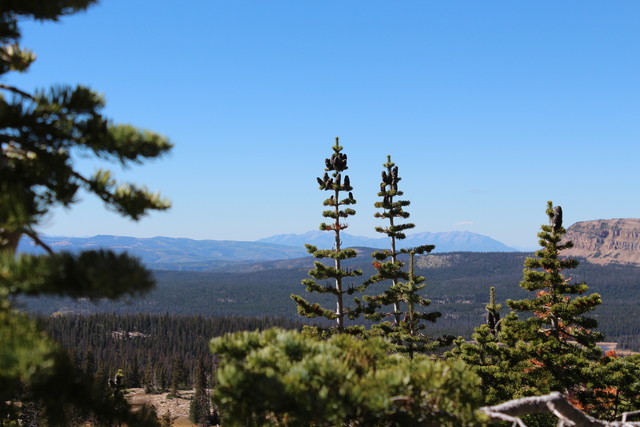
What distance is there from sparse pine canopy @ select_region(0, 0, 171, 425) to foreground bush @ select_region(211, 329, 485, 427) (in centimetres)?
126

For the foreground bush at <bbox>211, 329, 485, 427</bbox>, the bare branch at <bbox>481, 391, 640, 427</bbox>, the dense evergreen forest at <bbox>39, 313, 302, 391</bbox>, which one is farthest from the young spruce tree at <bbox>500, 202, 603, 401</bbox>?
the dense evergreen forest at <bbox>39, 313, 302, 391</bbox>

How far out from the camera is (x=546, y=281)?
2142 centimetres

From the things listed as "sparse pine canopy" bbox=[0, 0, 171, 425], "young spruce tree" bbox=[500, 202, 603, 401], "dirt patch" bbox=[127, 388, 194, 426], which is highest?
"sparse pine canopy" bbox=[0, 0, 171, 425]

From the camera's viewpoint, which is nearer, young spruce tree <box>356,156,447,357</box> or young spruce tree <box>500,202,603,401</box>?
young spruce tree <box>500,202,603,401</box>

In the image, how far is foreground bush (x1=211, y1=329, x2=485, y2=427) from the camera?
512 cm

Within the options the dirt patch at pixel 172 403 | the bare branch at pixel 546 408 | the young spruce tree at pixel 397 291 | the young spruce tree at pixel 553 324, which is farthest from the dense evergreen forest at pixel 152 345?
the bare branch at pixel 546 408

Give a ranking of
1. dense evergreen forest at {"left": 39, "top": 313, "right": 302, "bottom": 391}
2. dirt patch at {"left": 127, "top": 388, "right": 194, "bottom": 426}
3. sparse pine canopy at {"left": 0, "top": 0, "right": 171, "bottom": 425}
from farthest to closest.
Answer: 1. dense evergreen forest at {"left": 39, "top": 313, "right": 302, "bottom": 391}
2. dirt patch at {"left": 127, "top": 388, "right": 194, "bottom": 426}
3. sparse pine canopy at {"left": 0, "top": 0, "right": 171, "bottom": 425}

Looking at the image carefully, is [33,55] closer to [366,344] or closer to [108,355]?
[366,344]

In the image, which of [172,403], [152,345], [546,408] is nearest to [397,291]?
[546,408]

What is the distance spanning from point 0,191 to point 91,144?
1.01 metres

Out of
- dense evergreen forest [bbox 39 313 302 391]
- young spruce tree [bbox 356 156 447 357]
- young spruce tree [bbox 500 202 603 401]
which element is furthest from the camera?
dense evergreen forest [bbox 39 313 302 391]

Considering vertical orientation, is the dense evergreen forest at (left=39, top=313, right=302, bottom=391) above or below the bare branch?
below

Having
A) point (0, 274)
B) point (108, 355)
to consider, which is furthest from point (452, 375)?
point (108, 355)

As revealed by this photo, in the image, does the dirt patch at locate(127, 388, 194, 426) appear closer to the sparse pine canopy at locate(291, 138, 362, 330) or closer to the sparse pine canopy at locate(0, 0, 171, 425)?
the sparse pine canopy at locate(291, 138, 362, 330)
